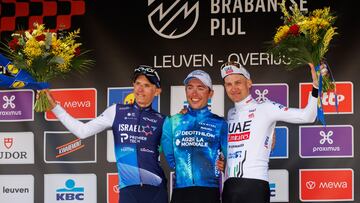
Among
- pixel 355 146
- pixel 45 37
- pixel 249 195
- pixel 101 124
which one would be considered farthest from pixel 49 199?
pixel 355 146

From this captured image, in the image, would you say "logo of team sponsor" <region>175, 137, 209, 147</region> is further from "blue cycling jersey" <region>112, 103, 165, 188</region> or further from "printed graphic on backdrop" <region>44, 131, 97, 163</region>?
"printed graphic on backdrop" <region>44, 131, 97, 163</region>

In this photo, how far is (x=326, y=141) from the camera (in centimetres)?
516

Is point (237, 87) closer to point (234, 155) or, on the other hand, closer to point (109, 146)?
point (234, 155)

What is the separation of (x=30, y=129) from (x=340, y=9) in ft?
8.22

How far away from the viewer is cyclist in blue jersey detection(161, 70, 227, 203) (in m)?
4.45

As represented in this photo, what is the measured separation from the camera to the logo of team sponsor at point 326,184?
5113mm

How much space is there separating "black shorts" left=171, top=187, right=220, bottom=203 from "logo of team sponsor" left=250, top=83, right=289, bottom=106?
105cm

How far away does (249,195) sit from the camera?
4.34 metres

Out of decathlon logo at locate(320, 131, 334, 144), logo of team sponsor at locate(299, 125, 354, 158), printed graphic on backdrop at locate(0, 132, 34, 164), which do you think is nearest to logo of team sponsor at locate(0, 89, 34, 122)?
printed graphic on backdrop at locate(0, 132, 34, 164)

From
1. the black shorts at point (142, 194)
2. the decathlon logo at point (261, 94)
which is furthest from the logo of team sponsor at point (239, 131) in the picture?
the decathlon logo at point (261, 94)

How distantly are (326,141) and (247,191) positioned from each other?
108 cm

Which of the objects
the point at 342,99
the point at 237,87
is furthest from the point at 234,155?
the point at 342,99

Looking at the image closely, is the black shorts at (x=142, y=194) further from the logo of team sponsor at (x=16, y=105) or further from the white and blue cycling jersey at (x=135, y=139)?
the logo of team sponsor at (x=16, y=105)

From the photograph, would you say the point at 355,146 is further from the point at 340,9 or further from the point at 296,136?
the point at 340,9
